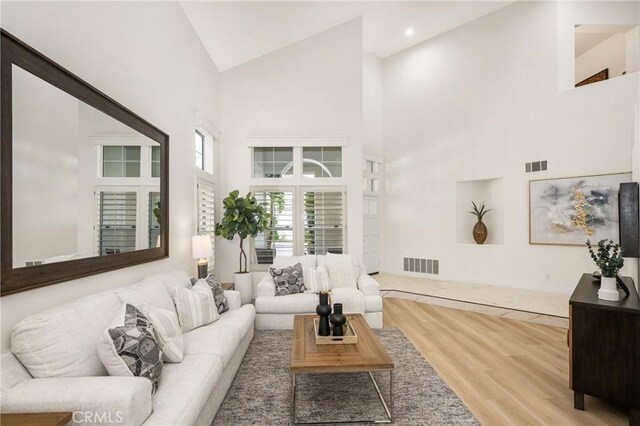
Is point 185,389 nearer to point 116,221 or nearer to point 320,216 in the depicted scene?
point 116,221

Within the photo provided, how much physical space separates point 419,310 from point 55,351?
4.48m

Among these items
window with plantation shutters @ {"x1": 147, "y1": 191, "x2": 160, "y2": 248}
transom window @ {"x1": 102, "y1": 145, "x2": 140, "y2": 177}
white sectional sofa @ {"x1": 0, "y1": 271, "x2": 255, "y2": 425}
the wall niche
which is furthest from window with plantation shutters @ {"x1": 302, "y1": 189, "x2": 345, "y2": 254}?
white sectional sofa @ {"x1": 0, "y1": 271, "x2": 255, "y2": 425}

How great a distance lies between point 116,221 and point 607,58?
29.0 feet

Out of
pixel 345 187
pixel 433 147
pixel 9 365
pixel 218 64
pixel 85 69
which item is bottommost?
pixel 9 365

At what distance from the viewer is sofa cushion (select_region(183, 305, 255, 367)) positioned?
235 cm

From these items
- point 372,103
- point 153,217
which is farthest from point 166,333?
point 372,103

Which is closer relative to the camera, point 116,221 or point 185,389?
point 185,389

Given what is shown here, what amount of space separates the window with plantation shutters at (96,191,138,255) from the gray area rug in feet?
4.80

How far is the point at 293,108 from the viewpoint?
6.02 meters

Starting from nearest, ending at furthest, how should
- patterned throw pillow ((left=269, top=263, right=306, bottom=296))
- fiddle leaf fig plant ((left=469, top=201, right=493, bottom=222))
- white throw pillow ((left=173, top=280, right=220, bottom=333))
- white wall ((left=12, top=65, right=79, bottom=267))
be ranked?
white wall ((left=12, top=65, right=79, bottom=267))
white throw pillow ((left=173, top=280, right=220, bottom=333))
patterned throw pillow ((left=269, top=263, right=306, bottom=296))
fiddle leaf fig plant ((left=469, top=201, right=493, bottom=222))

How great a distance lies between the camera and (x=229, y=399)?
8.13ft

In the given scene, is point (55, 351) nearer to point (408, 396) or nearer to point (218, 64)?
point (408, 396)

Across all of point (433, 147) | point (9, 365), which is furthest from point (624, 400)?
point (433, 147)

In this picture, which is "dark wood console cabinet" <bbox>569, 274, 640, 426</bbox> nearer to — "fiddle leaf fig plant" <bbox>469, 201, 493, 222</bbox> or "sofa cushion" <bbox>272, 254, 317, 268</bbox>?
"sofa cushion" <bbox>272, 254, 317, 268</bbox>
